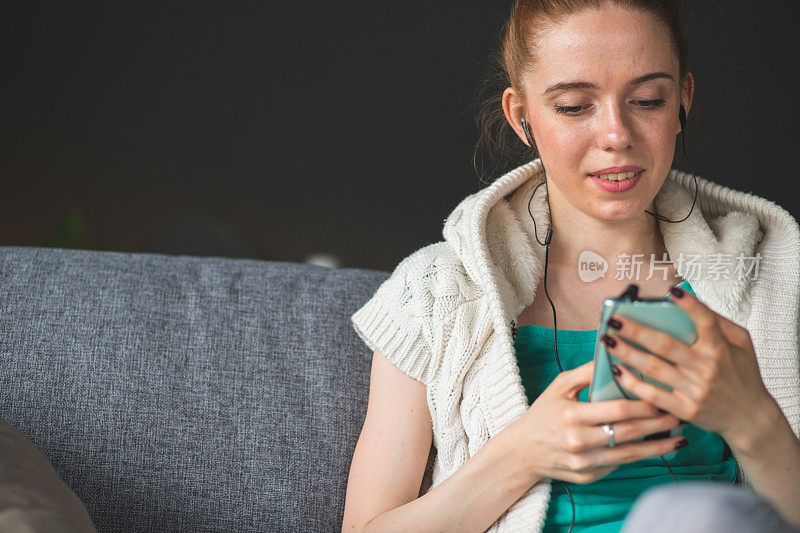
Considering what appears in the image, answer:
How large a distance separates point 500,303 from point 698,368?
14.5 inches

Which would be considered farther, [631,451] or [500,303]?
[500,303]

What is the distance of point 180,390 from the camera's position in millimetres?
1209

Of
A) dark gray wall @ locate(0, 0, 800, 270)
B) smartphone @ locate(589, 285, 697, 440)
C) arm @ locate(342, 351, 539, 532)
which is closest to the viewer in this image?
smartphone @ locate(589, 285, 697, 440)

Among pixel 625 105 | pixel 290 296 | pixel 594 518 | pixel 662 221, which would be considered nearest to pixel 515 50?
pixel 625 105

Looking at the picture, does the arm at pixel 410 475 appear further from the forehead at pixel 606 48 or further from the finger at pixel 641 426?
the forehead at pixel 606 48

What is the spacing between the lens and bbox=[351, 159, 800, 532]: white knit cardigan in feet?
3.64

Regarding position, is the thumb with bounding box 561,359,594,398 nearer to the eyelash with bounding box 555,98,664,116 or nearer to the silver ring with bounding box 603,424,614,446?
the silver ring with bounding box 603,424,614,446

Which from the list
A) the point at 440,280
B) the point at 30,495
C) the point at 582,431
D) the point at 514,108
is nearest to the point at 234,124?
the point at 514,108

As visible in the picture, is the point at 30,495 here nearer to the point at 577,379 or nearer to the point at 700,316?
the point at 577,379

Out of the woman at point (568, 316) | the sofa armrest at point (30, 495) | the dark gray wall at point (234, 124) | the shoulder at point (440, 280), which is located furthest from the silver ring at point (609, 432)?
the dark gray wall at point (234, 124)

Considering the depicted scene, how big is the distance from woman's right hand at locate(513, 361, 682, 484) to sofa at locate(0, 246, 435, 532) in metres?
0.31

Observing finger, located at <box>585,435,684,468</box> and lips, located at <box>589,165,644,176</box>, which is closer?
finger, located at <box>585,435,684,468</box>

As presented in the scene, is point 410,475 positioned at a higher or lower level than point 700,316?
lower

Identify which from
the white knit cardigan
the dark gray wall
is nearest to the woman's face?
the white knit cardigan
